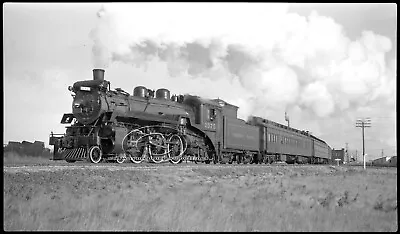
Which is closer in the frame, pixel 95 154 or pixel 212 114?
pixel 95 154

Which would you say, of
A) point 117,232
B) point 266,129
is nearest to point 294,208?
point 117,232

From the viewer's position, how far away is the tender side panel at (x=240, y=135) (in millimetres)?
20625

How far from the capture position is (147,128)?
52.4 feet

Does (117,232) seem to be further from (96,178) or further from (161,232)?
(96,178)

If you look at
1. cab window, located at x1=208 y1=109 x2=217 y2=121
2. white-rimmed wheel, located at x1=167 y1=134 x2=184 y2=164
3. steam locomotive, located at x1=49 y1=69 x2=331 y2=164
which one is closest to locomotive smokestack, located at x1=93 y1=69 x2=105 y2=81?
steam locomotive, located at x1=49 y1=69 x2=331 y2=164

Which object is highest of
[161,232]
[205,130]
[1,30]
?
[1,30]

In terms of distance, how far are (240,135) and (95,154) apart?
981cm

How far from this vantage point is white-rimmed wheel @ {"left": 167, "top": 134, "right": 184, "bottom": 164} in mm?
16359

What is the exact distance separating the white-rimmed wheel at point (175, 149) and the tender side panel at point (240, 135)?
398 centimetres

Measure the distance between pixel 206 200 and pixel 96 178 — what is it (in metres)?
2.61


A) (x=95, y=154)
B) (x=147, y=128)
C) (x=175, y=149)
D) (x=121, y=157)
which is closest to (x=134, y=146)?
(x=121, y=157)

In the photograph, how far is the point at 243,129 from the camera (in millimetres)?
22094

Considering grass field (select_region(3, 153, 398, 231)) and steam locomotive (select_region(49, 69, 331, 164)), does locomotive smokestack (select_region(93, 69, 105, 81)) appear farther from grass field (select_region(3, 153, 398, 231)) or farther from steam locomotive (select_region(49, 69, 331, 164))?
A: grass field (select_region(3, 153, 398, 231))

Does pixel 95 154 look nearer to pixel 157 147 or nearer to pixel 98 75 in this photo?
pixel 157 147
